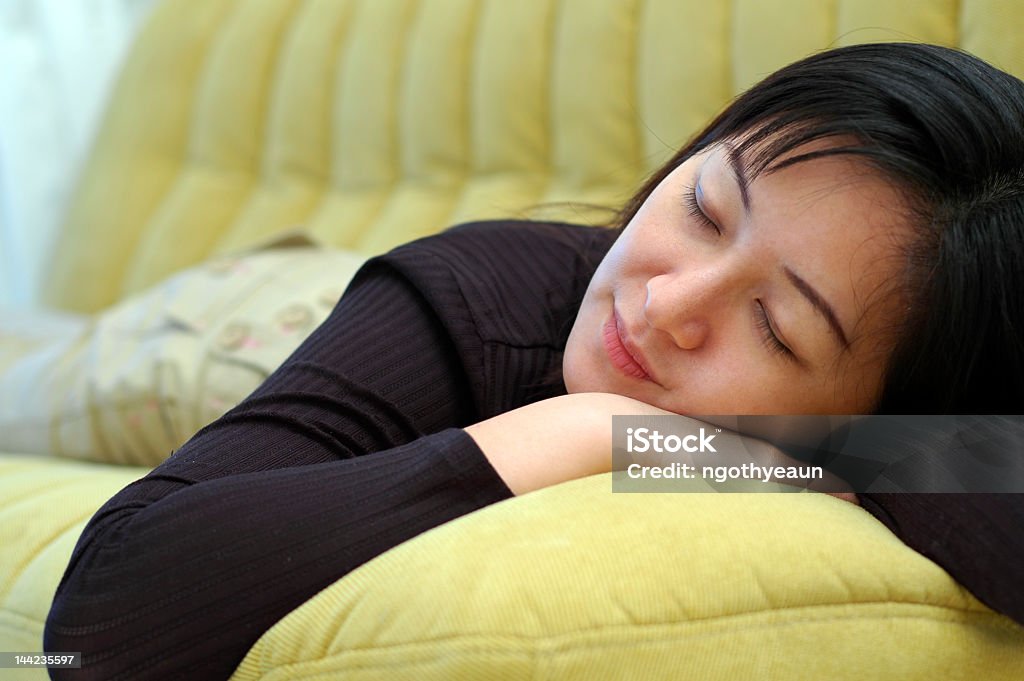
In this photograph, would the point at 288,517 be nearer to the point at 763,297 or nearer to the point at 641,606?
the point at 641,606

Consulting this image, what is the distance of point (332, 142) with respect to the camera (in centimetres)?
186

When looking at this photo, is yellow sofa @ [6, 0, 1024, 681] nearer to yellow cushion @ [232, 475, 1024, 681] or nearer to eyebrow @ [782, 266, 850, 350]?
yellow cushion @ [232, 475, 1024, 681]

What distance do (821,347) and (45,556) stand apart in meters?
0.66

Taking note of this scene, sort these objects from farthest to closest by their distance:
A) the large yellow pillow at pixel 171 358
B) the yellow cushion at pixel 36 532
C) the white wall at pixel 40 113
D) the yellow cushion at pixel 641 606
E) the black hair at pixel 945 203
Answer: the white wall at pixel 40 113 → the large yellow pillow at pixel 171 358 → the yellow cushion at pixel 36 532 → the black hair at pixel 945 203 → the yellow cushion at pixel 641 606

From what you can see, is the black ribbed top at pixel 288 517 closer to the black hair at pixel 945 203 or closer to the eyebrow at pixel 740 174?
the black hair at pixel 945 203

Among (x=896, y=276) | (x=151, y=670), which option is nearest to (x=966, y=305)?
(x=896, y=276)

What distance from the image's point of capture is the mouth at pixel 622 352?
0.82 m

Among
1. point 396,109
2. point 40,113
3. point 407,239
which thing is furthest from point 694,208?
point 40,113

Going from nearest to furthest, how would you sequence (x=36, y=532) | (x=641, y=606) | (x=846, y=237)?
(x=641, y=606), (x=846, y=237), (x=36, y=532)

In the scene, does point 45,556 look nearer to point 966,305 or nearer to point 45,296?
point 966,305

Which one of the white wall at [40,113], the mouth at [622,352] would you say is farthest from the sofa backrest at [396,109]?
the mouth at [622,352]

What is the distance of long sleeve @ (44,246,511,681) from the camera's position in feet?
2.21

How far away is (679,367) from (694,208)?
129mm

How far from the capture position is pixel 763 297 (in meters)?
0.78
